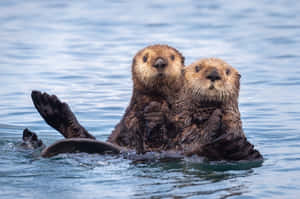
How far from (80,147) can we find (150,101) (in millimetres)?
1080

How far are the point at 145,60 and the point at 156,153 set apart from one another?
3.60 feet

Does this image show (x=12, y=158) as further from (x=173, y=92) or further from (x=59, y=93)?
(x=59, y=93)

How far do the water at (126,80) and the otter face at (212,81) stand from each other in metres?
0.71

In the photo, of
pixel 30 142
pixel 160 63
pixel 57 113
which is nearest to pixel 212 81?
pixel 160 63

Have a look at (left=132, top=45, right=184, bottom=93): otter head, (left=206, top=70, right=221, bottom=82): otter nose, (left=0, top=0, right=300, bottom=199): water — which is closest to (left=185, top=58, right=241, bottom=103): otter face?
(left=206, top=70, right=221, bottom=82): otter nose

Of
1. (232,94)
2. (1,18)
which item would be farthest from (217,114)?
(1,18)

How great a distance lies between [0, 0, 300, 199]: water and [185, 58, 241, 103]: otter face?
28.1 inches

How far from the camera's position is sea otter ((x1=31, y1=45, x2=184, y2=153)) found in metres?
7.89

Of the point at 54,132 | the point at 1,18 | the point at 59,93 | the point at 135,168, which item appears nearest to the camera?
the point at 135,168

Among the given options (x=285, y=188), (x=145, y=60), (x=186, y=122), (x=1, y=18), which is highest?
(x=1, y=18)

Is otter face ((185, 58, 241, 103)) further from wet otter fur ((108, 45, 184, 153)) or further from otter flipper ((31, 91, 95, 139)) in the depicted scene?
otter flipper ((31, 91, 95, 139))

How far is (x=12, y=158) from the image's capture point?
789 cm

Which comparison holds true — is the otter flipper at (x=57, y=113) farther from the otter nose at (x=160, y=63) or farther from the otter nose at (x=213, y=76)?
the otter nose at (x=213, y=76)

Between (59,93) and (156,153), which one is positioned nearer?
(156,153)
